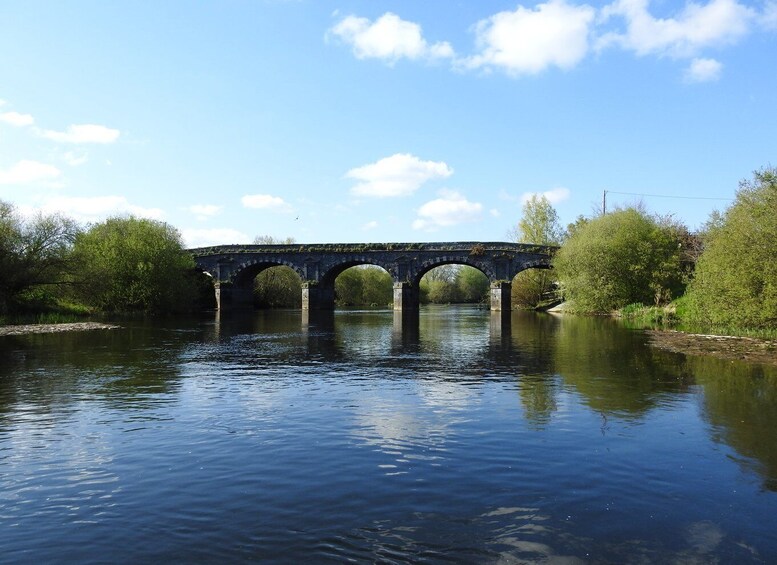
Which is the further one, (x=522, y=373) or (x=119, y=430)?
(x=522, y=373)

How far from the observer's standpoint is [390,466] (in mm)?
10531

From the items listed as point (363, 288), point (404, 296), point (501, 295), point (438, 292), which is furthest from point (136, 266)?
point (438, 292)

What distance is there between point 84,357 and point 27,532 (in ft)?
68.0

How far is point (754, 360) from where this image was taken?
2377cm

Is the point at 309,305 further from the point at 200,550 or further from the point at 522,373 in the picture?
the point at 200,550

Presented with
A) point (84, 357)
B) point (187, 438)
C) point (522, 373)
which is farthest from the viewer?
point (84, 357)

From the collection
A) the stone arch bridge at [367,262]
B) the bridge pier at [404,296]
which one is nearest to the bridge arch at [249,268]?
the stone arch bridge at [367,262]

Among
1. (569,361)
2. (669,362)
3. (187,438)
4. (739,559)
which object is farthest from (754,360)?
(187,438)

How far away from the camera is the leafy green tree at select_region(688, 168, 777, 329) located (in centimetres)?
3062

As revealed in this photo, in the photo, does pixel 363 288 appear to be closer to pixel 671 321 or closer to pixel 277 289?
pixel 277 289

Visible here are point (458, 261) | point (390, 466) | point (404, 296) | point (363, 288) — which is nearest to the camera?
point (390, 466)

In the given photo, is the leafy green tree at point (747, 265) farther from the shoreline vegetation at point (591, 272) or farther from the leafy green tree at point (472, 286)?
the leafy green tree at point (472, 286)

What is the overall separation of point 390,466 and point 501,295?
73.9m

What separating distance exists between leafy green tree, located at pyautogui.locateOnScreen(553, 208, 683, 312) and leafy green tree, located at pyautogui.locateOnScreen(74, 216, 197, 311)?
42.9m
